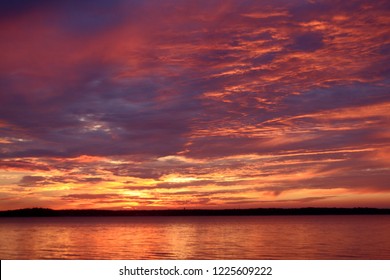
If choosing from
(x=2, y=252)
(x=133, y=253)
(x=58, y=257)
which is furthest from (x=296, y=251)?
(x=2, y=252)

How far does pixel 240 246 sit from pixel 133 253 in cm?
1115

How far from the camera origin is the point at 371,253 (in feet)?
123

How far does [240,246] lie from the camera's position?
46219mm
